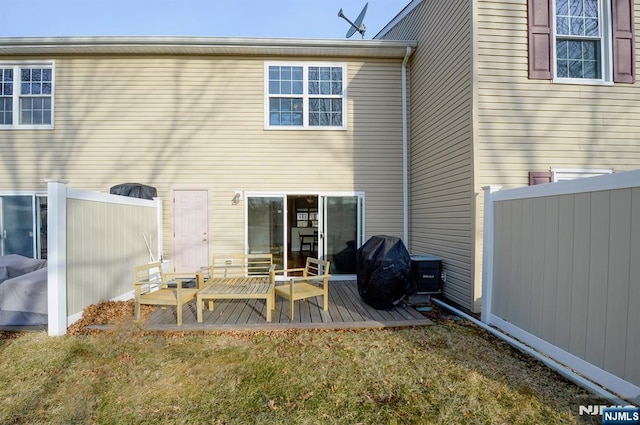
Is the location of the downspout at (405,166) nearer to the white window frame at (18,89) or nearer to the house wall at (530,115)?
the house wall at (530,115)

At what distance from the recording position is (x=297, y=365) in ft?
9.73

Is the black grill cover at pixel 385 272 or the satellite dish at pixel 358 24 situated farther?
the satellite dish at pixel 358 24

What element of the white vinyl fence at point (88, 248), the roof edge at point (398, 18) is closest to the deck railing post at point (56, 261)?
the white vinyl fence at point (88, 248)

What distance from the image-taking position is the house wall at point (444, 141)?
459 cm

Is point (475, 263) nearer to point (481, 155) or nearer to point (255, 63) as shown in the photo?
point (481, 155)

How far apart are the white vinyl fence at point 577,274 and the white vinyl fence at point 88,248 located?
215 inches

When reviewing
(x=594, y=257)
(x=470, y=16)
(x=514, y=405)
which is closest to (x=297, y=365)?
(x=514, y=405)

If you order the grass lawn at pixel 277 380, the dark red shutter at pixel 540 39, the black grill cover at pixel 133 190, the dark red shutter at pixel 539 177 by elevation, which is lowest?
the grass lawn at pixel 277 380

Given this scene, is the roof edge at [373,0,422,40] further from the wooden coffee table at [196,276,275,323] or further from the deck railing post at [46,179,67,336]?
the deck railing post at [46,179,67,336]

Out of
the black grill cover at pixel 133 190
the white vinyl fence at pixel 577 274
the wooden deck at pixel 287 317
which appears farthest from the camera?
the black grill cover at pixel 133 190

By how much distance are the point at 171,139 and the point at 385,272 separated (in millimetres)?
5316

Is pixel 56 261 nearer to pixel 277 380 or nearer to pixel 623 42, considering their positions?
pixel 277 380

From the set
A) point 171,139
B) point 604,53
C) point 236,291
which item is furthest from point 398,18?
point 236,291

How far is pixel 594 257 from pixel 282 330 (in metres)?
3.31
